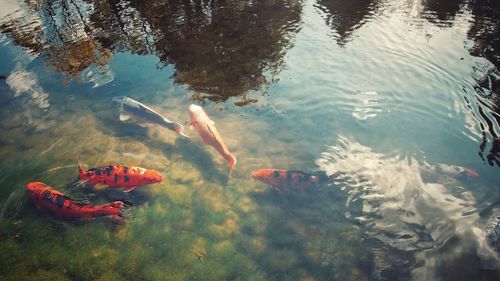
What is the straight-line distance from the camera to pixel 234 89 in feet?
30.6

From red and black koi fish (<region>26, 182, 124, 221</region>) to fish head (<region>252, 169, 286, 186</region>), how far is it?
276cm

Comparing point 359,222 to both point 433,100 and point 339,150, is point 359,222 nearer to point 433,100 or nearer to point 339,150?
point 339,150

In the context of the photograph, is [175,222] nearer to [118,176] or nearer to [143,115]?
[118,176]

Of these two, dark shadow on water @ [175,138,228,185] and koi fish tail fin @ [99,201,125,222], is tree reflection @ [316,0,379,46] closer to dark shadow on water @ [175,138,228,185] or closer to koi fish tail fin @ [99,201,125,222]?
dark shadow on water @ [175,138,228,185]

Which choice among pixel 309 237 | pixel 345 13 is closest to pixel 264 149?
pixel 309 237

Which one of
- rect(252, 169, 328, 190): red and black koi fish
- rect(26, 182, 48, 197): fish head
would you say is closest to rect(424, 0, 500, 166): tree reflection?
rect(252, 169, 328, 190): red and black koi fish

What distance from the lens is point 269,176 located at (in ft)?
19.6

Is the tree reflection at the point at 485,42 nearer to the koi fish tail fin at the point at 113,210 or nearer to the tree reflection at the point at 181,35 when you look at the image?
the tree reflection at the point at 181,35

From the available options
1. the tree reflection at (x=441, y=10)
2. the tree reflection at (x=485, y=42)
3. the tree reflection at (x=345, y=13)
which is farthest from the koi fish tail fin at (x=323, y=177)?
the tree reflection at (x=441, y=10)

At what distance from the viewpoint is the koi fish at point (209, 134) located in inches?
252

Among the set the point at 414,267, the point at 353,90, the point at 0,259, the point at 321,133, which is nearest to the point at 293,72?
the point at 353,90

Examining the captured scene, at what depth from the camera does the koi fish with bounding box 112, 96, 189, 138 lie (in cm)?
725

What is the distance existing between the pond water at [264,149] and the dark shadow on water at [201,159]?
0.04 m

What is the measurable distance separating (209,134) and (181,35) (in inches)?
322
